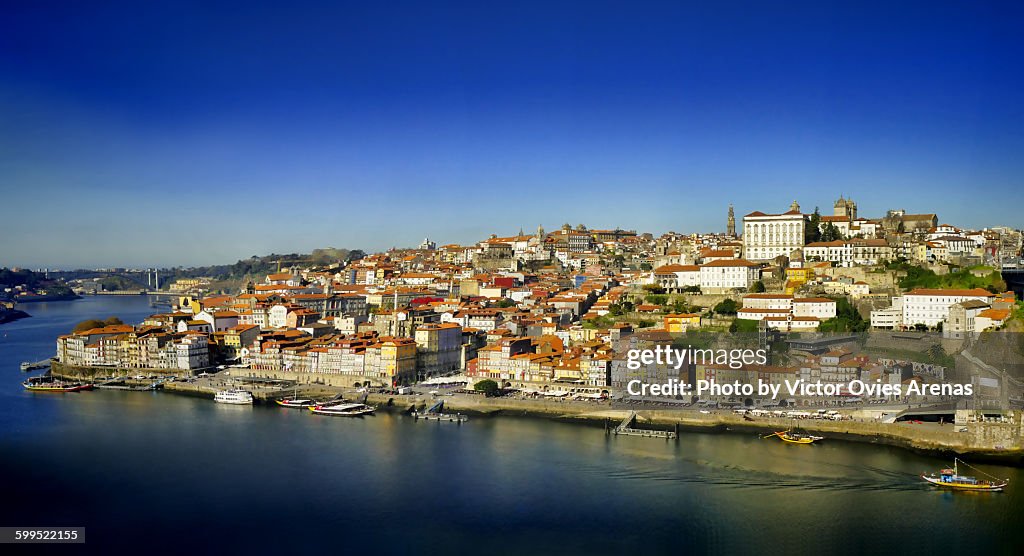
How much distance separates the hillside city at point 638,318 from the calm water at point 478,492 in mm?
2333

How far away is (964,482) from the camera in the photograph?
26.8ft

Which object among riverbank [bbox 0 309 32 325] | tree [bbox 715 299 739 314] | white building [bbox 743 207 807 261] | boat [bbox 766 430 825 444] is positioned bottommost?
boat [bbox 766 430 825 444]

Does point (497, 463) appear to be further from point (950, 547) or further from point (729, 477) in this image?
point (950, 547)

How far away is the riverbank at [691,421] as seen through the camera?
9.21m

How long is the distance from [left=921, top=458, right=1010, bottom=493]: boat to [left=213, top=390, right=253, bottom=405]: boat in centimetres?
955

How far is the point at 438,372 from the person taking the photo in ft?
48.1

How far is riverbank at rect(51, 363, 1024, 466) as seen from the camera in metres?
9.21

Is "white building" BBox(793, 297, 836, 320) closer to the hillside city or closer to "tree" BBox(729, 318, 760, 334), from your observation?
the hillside city

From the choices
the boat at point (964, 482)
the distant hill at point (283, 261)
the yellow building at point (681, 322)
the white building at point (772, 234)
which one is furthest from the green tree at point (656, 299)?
the distant hill at point (283, 261)

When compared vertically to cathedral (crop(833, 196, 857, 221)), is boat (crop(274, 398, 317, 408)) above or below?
below

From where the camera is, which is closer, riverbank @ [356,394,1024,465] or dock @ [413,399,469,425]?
riverbank @ [356,394,1024,465]

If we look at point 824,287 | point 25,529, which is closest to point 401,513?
point 25,529

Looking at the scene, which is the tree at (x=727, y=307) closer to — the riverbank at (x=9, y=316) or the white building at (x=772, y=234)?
the white building at (x=772, y=234)
